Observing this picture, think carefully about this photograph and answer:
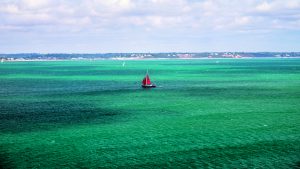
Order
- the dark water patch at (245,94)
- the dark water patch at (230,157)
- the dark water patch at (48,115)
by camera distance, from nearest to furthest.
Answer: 1. the dark water patch at (230,157)
2. the dark water patch at (48,115)
3. the dark water patch at (245,94)

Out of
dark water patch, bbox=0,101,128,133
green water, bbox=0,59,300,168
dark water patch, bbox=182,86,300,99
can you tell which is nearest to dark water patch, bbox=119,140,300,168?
green water, bbox=0,59,300,168

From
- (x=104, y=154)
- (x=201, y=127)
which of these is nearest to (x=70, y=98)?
(x=201, y=127)

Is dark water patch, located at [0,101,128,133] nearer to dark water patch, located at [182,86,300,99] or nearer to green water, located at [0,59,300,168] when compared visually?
green water, located at [0,59,300,168]

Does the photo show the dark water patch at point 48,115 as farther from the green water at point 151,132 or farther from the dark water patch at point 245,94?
the dark water patch at point 245,94

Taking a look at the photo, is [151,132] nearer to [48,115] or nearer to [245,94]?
[48,115]

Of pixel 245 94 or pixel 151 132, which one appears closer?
pixel 151 132

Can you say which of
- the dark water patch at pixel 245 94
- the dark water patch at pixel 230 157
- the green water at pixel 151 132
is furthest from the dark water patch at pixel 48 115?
the dark water patch at pixel 245 94

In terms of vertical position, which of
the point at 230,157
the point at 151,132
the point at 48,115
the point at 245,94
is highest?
the point at 245,94

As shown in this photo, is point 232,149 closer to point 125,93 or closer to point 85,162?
point 85,162

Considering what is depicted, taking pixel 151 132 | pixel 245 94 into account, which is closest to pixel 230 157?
pixel 151 132
